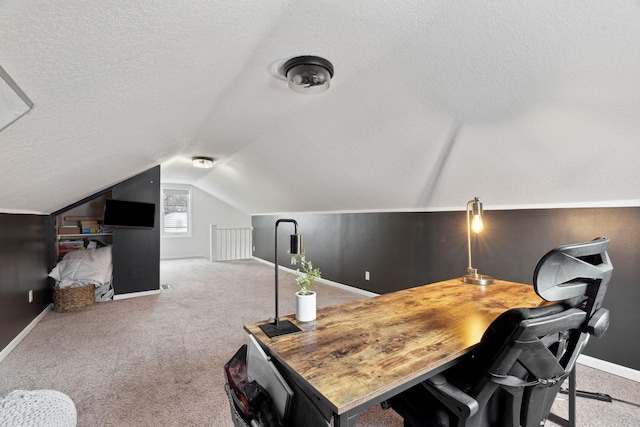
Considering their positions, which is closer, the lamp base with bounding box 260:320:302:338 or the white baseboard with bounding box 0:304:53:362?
the lamp base with bounding box 260:320:302:338

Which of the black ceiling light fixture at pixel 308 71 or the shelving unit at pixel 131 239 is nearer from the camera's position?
the black ceiling light fixture at pixel 308 71

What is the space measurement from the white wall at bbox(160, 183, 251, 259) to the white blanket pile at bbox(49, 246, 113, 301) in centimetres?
361

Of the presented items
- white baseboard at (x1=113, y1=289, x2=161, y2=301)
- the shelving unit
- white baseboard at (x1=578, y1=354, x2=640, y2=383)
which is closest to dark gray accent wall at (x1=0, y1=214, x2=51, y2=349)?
the shelving unit

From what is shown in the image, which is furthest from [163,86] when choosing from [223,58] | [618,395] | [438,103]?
[618,395]

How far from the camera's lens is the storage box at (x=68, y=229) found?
4386 millimetres

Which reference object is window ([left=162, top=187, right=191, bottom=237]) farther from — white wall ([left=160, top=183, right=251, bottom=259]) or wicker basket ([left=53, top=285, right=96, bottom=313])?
wicker basket ([left=53, top=285, right=96, bottom=313])

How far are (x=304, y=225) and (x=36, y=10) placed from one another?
5219 mm

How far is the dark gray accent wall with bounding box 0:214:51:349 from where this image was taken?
2.58 meters

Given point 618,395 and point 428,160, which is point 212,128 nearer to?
point 428,160

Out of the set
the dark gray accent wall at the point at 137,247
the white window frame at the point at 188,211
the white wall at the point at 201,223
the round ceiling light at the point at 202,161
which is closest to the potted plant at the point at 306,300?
the round ceiling light at the point at 202,161

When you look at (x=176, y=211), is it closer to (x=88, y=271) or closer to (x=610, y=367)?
(x=88, y=271)

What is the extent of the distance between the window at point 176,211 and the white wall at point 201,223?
5.9 inches

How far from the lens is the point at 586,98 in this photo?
1.65 meters

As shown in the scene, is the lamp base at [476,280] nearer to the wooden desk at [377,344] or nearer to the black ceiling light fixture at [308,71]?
the wooden desk at [377,344]
